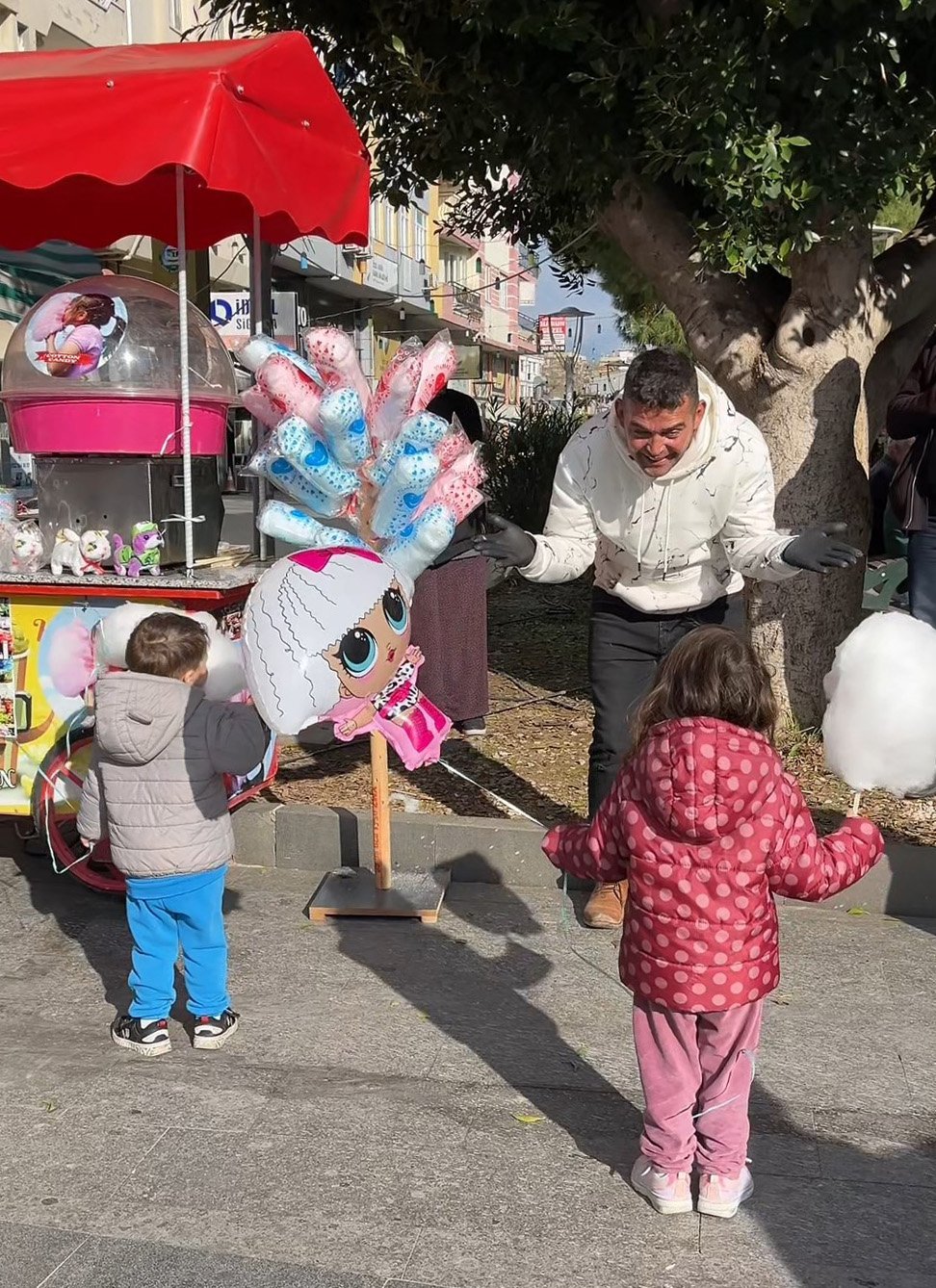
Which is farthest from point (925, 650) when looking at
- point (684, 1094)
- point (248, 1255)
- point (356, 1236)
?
point (248, 1255)

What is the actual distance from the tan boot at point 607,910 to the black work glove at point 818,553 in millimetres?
1325

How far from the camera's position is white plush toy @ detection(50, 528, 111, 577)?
13.7 feet

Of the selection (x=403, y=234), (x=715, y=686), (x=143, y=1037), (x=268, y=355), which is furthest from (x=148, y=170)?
(x=403, y=234)

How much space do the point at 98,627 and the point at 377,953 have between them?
1412 millimetres

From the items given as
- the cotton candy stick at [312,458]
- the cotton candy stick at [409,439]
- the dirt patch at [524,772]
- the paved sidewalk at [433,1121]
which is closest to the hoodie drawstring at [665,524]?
the cotton candy stick at [409,439]

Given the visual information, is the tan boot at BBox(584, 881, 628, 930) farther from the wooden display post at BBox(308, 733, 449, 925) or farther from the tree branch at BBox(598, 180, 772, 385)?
Answer: the tree branch at BBox(598, 180, 772, 385)

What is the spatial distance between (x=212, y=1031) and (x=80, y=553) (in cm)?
168

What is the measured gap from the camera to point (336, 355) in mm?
3797

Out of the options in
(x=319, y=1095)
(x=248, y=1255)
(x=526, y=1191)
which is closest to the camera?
(x=248, y=1255)

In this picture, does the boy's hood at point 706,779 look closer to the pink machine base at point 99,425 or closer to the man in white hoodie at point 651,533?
the man in white hoodie at point 651,533

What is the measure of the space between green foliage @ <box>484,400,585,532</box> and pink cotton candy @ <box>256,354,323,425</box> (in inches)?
300

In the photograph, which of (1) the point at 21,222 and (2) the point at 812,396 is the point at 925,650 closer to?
(2) the point at 812,396

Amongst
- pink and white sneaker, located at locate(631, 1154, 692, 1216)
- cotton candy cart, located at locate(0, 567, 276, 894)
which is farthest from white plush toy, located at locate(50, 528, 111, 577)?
pink and white sneaker, located at locate(631, 1154, 692, 1216)

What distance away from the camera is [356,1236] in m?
2.62
